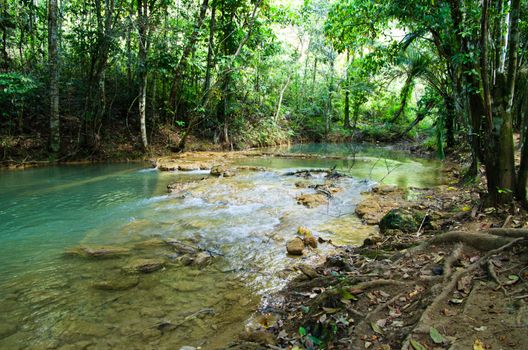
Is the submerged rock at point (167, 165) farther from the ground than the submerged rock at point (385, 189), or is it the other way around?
the submerged rock at point (167, 165)

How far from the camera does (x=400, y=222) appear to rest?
6.73 meters

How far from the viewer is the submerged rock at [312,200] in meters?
9.31

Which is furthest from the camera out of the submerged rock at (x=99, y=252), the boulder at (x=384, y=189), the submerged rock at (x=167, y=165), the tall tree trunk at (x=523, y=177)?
the submerged rock at (x=167, y=165)

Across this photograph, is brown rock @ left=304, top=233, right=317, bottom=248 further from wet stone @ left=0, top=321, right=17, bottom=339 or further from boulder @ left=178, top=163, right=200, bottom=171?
boulder @ left=178, top=163, right=200, bottom=171

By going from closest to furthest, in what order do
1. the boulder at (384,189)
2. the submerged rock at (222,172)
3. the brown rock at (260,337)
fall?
the brown rock at (260,337)
the boulder at (384,189)
the submerged rock at (222,172)

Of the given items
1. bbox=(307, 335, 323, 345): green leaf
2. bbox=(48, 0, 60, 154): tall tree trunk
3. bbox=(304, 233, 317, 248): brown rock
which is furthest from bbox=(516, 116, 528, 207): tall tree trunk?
bbox=(48, 0, 60, 154): tall tree trunk

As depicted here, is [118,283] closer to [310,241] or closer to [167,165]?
[310,241]

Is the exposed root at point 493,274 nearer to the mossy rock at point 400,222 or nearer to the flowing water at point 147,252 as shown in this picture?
the flowing water at point 147,252

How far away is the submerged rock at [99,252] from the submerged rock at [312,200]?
4.66 m

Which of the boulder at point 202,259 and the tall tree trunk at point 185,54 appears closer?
the boulder at point 202,259

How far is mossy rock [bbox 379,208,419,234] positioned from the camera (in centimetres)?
658

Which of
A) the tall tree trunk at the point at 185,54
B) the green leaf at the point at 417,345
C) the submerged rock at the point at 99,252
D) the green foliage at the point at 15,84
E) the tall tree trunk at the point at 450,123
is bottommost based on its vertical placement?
the submerged rock at the point at 99,252

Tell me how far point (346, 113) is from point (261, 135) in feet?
37.9

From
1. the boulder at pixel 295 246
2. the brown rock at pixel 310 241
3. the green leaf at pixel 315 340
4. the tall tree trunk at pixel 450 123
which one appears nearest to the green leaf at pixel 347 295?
the green leaf at pixel 315 340
